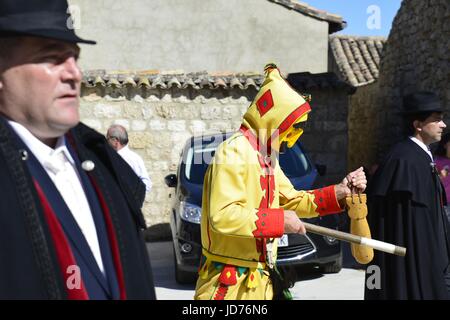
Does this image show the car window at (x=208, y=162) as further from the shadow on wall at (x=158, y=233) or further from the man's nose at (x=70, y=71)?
the man's nose at (x=70, y=71)

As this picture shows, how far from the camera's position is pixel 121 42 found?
13.4m

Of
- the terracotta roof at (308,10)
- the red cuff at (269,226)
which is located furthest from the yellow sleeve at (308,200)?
the terracotta roof at (308,10)

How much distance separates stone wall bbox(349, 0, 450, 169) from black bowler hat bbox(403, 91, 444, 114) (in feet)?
15.0

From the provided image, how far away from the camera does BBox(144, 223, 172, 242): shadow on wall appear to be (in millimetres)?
10000

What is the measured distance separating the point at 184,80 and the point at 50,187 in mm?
8232

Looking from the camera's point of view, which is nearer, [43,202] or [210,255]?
[43,202]

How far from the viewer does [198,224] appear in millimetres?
6805

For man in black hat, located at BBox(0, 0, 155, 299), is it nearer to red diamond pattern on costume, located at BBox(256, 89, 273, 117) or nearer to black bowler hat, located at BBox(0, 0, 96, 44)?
black bowler hat, located at BBox(0, 0, 96, 44)

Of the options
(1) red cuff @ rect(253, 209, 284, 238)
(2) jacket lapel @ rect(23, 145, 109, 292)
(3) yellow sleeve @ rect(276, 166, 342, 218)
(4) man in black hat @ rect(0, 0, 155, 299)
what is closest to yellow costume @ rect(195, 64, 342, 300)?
(1) red cuff @ rect(253, 209, 284, 238)

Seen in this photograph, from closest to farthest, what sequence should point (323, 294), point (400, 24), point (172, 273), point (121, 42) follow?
1. point (323, 294)
2. point (172, 273)
3. point (400, 24)
4. point (121, 42)

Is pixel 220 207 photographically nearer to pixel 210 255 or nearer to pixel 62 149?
pixel 210 255
